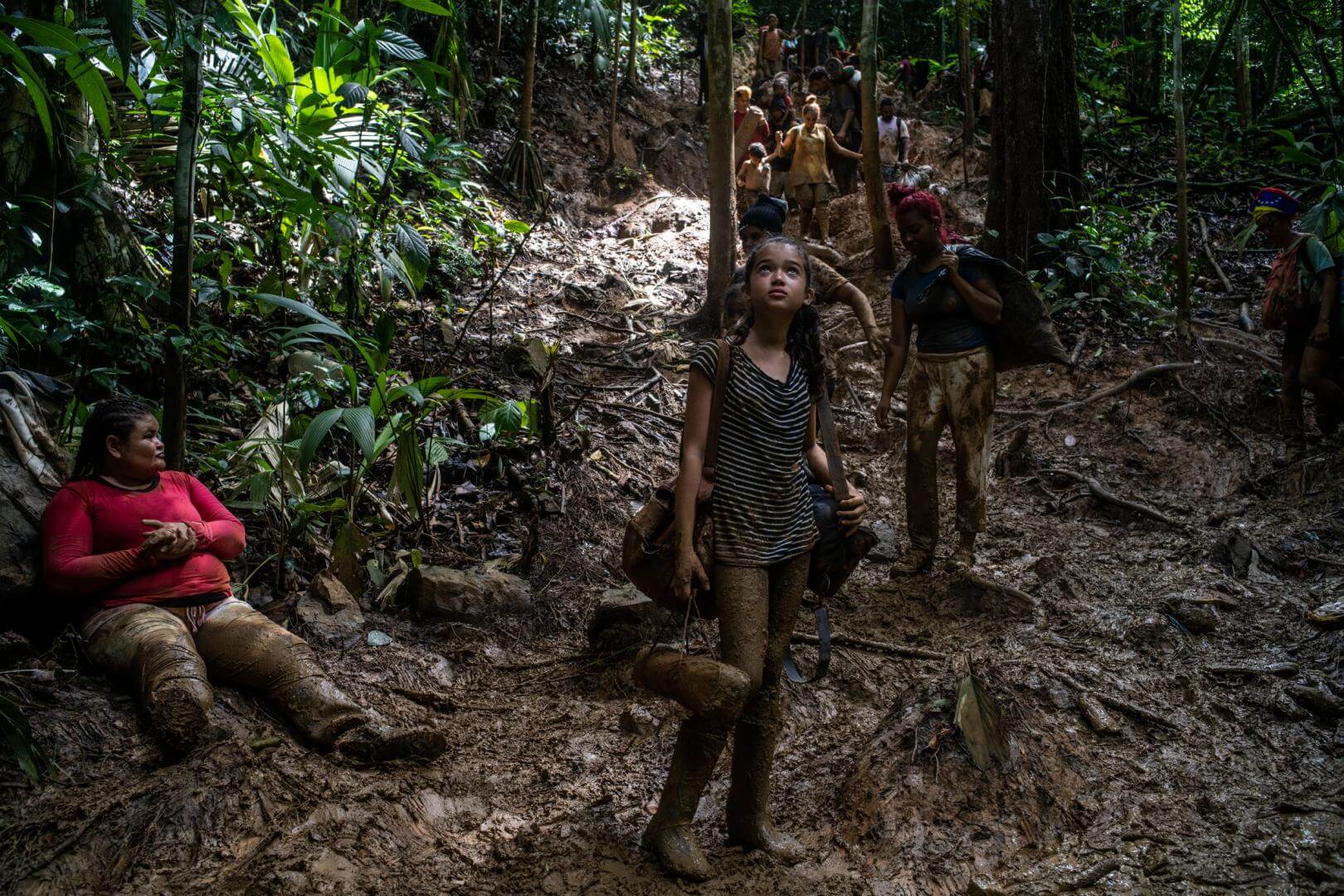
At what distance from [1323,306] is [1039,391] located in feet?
7.48

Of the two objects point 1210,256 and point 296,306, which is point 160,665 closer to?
point 296,306

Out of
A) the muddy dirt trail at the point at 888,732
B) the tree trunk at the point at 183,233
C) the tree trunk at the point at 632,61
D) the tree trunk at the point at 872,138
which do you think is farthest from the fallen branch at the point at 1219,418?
the tree trunk at the point at 632,61

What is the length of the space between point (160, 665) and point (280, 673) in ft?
1.42

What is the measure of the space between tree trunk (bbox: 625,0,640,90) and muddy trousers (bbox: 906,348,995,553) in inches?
537

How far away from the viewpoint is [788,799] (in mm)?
3314

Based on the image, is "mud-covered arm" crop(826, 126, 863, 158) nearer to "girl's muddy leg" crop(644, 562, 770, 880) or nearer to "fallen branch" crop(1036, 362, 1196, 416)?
Result: "fallen branch" crop(1036, 362, 1196, 416)

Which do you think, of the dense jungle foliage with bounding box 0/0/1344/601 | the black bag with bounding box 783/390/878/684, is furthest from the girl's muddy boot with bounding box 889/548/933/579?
the dense jungle foliage with bounding box 0/0/1344/601

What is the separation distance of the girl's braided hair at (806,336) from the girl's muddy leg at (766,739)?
0.63 metres

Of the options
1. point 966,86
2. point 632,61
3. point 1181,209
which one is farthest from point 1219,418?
point 632,61

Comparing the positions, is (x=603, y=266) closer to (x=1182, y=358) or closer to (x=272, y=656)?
(x=1182, y=358)

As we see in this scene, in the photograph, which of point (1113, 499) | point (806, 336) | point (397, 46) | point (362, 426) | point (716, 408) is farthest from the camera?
point (1113, 499)

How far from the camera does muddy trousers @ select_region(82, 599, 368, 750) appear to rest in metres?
3.02

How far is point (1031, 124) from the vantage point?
871cm

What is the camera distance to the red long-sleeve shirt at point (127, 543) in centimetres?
324
